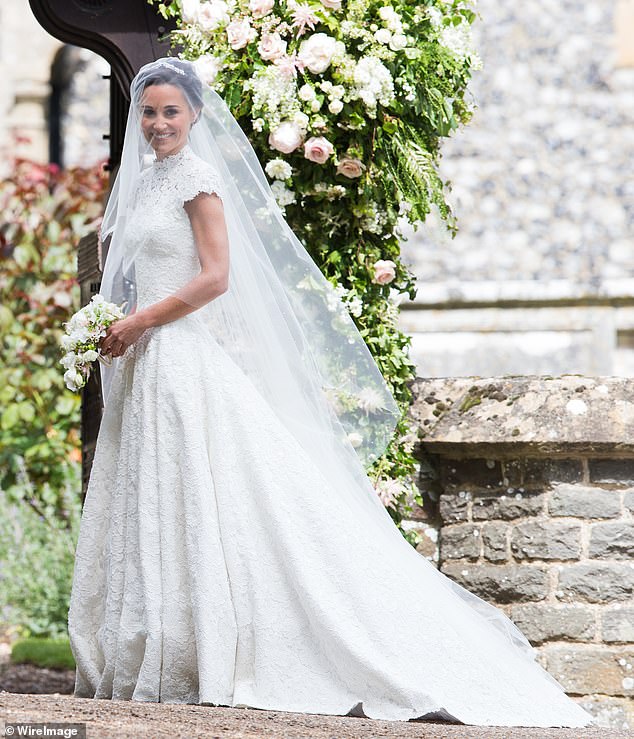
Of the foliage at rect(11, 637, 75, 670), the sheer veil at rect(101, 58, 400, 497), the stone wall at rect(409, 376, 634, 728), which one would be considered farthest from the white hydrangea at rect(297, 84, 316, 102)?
the foliage at rect(11, 637, 75, 670)

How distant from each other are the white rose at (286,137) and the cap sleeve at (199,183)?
0.70m

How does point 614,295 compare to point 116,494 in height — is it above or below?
above

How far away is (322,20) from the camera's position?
4.85m

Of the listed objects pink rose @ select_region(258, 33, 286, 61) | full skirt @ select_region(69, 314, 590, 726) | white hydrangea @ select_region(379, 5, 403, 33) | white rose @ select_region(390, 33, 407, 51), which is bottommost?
full skirt @ select_region(69, 314, 590, 726)

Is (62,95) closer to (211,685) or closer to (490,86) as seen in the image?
(490,86)

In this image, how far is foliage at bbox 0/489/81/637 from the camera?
779 centimetres

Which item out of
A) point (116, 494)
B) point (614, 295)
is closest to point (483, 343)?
point (614, 295)

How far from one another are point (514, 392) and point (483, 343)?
626 centimetres

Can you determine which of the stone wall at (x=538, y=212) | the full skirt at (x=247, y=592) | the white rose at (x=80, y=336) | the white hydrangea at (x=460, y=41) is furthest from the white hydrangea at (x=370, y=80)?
the stone wall at (x=538, y=212)

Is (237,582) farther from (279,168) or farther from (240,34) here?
(240,34)

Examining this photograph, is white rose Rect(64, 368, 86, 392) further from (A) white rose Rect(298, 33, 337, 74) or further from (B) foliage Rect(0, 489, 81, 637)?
(B) foliage Rect(0, 489, 81, 637)

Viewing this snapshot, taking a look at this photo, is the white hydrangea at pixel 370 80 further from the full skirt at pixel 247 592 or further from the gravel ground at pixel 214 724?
the gravel ground at pixel 214 724

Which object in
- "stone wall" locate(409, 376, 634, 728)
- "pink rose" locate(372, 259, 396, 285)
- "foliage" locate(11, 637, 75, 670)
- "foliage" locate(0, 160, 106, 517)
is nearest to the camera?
"stone wall" locate(409, 376, 634, 728)

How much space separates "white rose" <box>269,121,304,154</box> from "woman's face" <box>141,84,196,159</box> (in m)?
0.64
